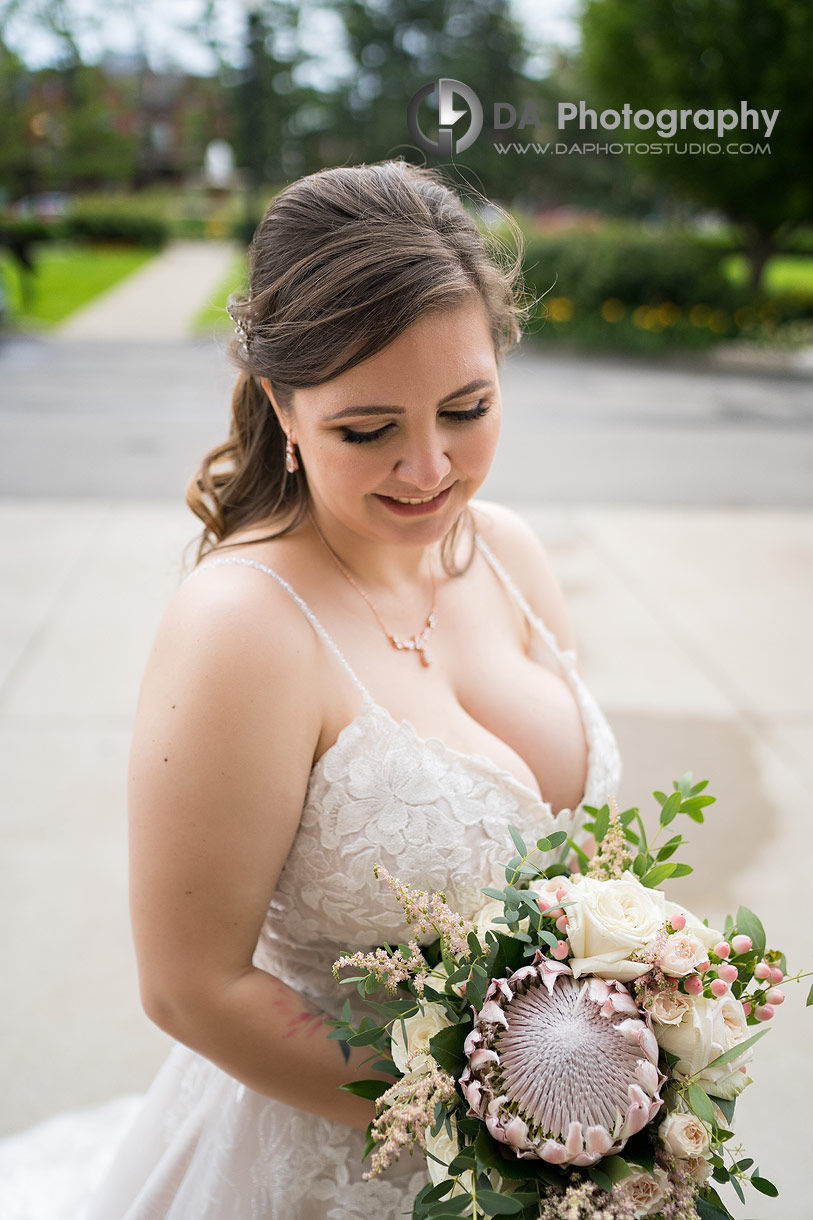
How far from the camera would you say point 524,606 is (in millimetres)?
1979

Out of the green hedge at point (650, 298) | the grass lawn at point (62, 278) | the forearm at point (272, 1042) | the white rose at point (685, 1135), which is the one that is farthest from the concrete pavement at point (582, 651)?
the grass lawn at point (62, 278)

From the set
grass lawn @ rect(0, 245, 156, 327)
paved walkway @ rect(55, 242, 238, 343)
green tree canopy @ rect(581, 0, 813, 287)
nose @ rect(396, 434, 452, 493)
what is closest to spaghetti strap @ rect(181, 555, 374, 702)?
nose @ rect(396, 434, 452, 493)

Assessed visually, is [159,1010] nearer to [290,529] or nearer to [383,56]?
[290,529]

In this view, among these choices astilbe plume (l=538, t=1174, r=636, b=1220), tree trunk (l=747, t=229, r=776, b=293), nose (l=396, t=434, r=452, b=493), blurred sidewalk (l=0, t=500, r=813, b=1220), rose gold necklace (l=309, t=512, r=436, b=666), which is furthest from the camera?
tree trunk (l=747, t=229, r=776, b=293)

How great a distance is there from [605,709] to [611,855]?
3.08 meters

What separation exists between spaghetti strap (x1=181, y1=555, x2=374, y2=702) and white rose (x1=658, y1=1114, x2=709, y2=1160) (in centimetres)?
70

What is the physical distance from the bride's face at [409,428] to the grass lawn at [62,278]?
15481 mm

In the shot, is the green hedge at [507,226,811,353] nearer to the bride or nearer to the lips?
the bride

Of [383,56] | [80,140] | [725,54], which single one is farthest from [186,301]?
[383,56]

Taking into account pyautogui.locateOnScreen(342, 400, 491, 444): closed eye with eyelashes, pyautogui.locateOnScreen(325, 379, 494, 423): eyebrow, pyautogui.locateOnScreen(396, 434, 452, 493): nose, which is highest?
pyautogui.locateOnScreen(325, 379, 494, 423): eyebrow

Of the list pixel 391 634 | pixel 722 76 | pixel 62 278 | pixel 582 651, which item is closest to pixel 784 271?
pixel 722 76

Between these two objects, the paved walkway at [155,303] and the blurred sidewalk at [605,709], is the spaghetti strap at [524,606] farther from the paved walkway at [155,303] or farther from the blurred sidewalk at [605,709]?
the paved walkway at [155,303]

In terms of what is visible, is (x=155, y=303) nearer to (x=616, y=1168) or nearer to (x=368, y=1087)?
(x=368, y=1087)

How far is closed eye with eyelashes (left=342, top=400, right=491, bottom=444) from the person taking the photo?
1.41m
